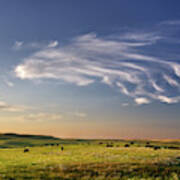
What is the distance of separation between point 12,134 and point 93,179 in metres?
158

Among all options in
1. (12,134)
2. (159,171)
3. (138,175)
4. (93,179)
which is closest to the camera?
(93,179)

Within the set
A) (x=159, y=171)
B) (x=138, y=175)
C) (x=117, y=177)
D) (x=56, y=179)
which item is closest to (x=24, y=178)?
(x=56, y=179)

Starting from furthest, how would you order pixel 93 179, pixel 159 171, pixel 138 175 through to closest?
pixel 159 171 < pixel 138 175 < pixel 93 179

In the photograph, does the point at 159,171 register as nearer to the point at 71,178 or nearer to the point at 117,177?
the point at 117,177

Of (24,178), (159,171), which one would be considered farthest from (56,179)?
(159,171)

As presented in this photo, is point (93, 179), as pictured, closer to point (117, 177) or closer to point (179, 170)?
point (117, 177)

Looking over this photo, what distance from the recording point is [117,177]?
21219mm

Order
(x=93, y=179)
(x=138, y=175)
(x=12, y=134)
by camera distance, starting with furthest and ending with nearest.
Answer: (x=12, y=134) → (x=138, y=175) → (x=93, y=179)

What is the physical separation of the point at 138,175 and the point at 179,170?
19.4 ft

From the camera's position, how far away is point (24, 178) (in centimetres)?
2136

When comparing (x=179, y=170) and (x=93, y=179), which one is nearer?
(x=93, y=179)

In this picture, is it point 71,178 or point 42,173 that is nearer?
point 71,178

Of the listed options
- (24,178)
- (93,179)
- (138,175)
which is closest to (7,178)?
(24,178)

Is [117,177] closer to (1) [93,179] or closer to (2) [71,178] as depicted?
(1) [93,179]
